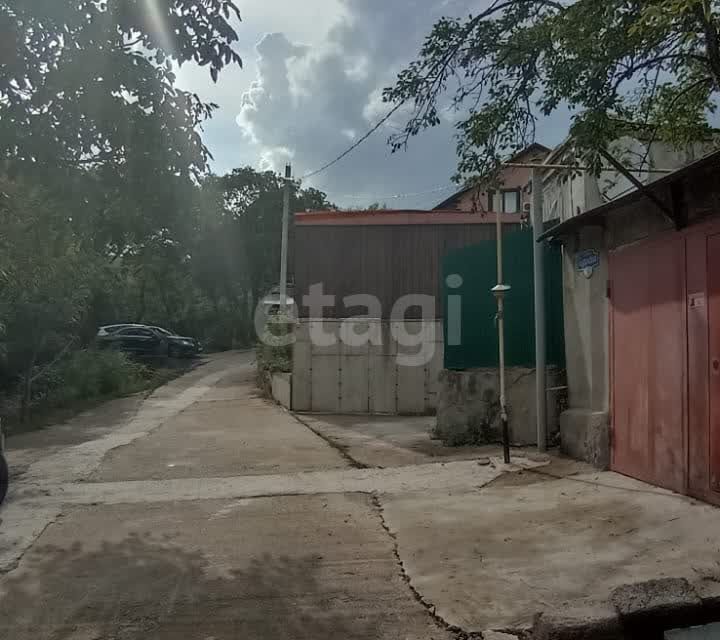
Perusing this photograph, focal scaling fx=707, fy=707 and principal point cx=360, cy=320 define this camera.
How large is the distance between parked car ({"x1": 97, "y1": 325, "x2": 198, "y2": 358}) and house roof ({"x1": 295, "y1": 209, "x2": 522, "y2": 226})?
12978 millimetres

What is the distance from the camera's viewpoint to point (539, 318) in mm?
7969

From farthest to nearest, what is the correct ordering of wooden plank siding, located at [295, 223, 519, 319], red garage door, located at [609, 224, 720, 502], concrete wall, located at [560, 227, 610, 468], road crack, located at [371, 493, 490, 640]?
wooden plank siding, located at [295, 223, 519, 319] < concrete wall, located at [560, 227, 610, 468] < red garage door, located at [609, 224, 720, 502] < road crack, located at [371, 493, 490, 640]

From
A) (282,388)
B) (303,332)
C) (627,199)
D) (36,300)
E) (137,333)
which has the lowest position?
(282,388)

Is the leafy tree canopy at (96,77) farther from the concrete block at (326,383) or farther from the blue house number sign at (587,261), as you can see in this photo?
the concrete block at (326,383)

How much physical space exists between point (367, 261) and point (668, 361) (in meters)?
10.2

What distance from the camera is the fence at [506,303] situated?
836cm

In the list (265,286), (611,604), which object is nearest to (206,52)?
(611,604)

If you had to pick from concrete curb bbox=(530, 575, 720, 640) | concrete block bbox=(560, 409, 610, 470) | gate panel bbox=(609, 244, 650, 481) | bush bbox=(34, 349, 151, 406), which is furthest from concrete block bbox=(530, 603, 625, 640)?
bush bbox=(34, 349, 151, 406)

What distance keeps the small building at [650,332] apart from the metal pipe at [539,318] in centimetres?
30

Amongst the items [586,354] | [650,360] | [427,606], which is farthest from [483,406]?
[427,606]

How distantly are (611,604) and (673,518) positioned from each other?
1.71 m

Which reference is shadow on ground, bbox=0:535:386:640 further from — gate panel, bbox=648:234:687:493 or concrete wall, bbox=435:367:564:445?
concrete wall, bbox=435:367:564:445

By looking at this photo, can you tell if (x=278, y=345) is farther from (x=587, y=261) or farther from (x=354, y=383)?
(x=587, y=261)

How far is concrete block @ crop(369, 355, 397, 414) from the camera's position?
13.7 meters
